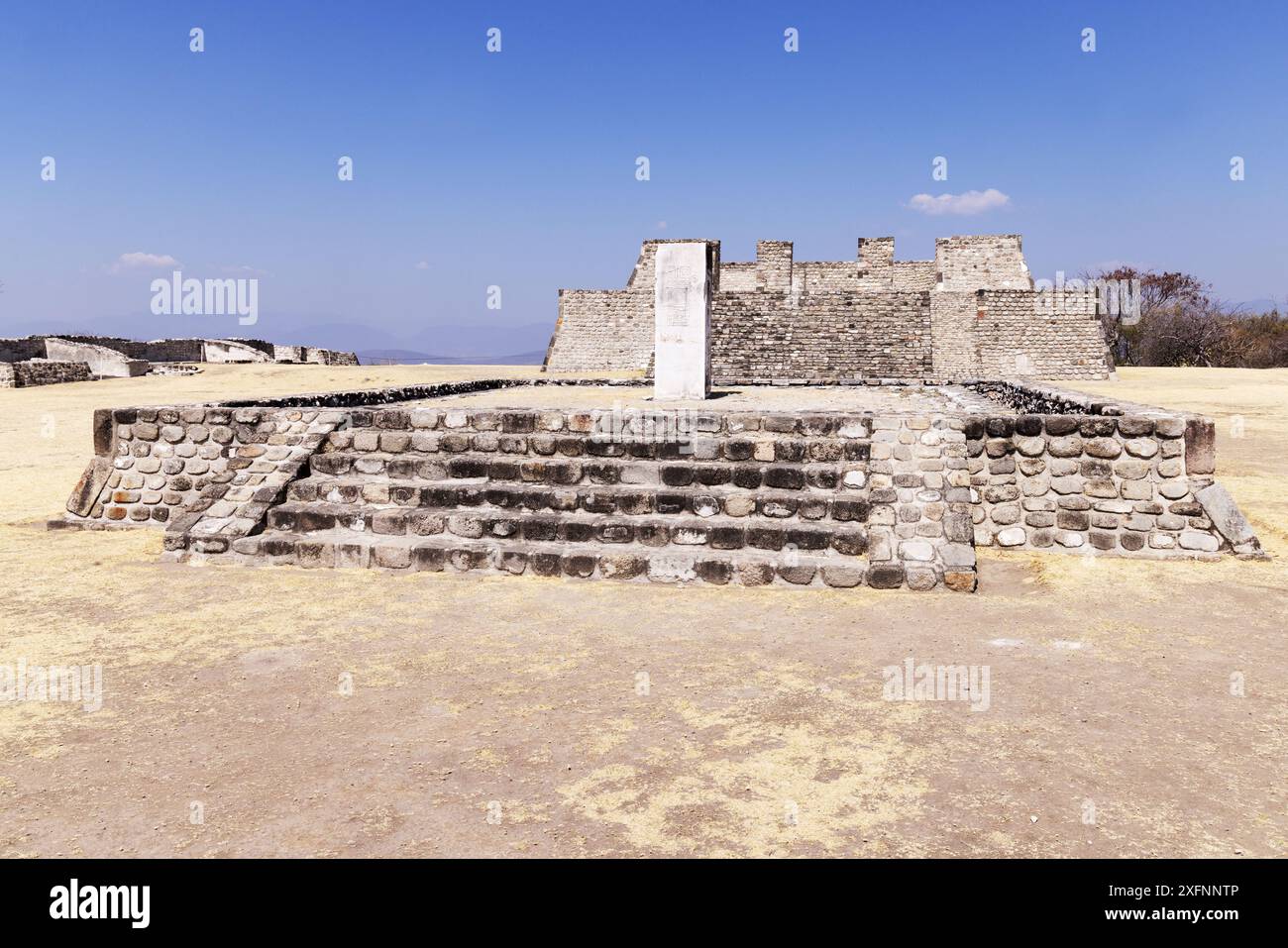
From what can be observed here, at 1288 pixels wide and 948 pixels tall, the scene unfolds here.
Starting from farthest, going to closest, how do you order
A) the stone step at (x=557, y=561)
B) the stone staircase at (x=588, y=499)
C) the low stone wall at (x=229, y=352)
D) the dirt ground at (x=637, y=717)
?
the low stone wall at (x=229, y=352)
the stone staircase at (x=588, y=499)
the stone step at (x=557, y=561)
the dirt ground at (x=637, y=717)

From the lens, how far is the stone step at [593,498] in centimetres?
592

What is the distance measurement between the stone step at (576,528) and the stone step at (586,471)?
0.41 meters

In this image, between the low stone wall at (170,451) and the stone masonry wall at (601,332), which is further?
the stone masonry wall at (601,332)

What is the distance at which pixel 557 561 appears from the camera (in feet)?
18.6

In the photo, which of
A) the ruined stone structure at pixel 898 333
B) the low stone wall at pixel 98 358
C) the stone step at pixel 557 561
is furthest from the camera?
the low stone wall at pixel 98 358

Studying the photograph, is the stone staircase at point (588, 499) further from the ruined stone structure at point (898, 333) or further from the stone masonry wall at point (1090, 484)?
the ruined stone structure at point (898, 333)

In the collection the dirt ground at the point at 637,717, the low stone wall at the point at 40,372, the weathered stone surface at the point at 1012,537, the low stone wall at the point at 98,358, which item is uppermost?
the low stone wall at the point at 98,358

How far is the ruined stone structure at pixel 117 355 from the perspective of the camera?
20.9 metres

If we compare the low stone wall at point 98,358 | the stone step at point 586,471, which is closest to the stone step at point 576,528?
the stone step at point 586,471

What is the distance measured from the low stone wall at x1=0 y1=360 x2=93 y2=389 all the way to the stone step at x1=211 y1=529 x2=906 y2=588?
18223 mm

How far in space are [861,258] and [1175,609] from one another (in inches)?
946

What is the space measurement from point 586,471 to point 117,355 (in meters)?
22.9

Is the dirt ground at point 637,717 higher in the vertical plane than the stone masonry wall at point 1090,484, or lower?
lower
